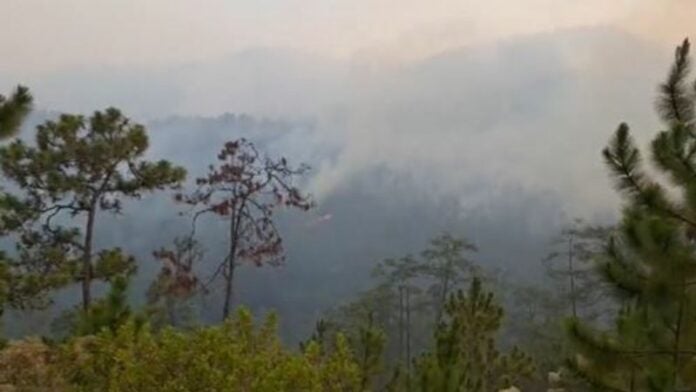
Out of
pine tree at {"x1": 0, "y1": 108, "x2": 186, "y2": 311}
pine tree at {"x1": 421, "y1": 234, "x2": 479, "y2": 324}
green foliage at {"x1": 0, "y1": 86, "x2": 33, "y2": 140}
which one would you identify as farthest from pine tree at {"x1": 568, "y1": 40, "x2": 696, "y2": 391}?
pine tree at {"x1": 421, "y1": 234, "x2": 479, "y2": 324}

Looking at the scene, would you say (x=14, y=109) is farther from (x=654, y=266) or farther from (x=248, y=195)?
(x=248, y=195)

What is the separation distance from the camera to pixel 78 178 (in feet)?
74.0

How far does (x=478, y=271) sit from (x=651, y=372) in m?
62.7

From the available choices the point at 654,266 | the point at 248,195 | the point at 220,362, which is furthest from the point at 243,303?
the point at 248,195

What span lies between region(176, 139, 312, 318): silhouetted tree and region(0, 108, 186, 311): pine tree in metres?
2.47

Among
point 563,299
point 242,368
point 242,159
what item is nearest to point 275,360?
point 242,368

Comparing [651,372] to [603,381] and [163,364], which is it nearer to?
[603,381]

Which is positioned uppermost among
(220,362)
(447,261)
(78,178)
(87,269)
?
(447,261)

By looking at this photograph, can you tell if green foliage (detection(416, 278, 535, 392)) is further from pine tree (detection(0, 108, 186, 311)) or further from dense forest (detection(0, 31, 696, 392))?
pine tree (detection(0, 108, 186, 311))

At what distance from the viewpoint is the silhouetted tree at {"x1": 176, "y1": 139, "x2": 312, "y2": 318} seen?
25688 millimetres

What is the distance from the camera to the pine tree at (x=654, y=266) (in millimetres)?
9602

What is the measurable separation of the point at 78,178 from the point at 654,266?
16.8 metres

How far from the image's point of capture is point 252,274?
17275 centimetres

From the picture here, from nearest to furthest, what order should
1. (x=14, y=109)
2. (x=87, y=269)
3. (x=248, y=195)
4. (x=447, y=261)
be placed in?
(x=14, y=109)
(x=87, y=269)
(x=248, y=195)
(x=447, y=261)
